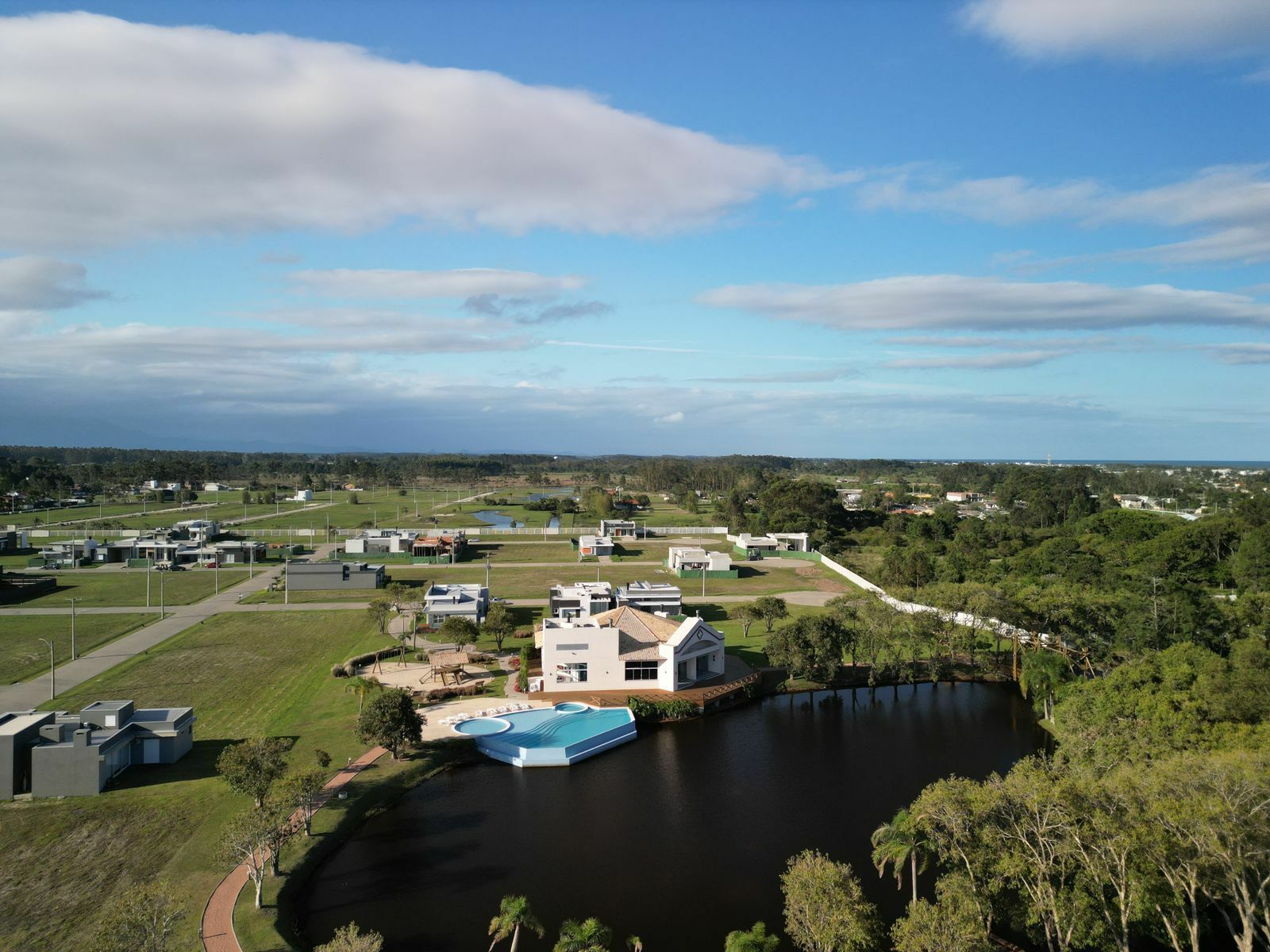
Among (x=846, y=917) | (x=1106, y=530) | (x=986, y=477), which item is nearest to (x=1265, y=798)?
(x=846, y=917)

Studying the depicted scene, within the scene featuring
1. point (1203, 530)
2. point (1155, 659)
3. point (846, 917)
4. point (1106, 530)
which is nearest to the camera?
point (846, 917)

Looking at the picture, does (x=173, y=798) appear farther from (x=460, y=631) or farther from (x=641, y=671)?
(x=641, y=671)

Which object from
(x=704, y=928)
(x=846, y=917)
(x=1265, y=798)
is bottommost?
(x=704, y=928)

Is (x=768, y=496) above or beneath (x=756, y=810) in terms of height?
above

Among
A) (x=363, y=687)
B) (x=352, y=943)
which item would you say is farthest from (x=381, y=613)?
(x=352, y=943)

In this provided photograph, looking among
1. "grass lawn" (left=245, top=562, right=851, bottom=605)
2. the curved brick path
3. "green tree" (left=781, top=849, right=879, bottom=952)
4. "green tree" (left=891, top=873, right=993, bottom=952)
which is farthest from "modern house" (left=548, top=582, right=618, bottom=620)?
"green tree" (left=891, top=873, right=993, bottom=952)

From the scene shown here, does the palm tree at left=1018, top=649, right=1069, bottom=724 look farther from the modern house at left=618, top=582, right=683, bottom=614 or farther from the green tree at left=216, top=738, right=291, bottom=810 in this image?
the green tree at left=216, top=738, right=291, bottom=810

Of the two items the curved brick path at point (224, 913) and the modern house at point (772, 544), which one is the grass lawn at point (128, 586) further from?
the modern house at point (772, 544)

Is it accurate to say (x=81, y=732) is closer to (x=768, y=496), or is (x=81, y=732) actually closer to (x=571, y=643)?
(x=571, y=643)
